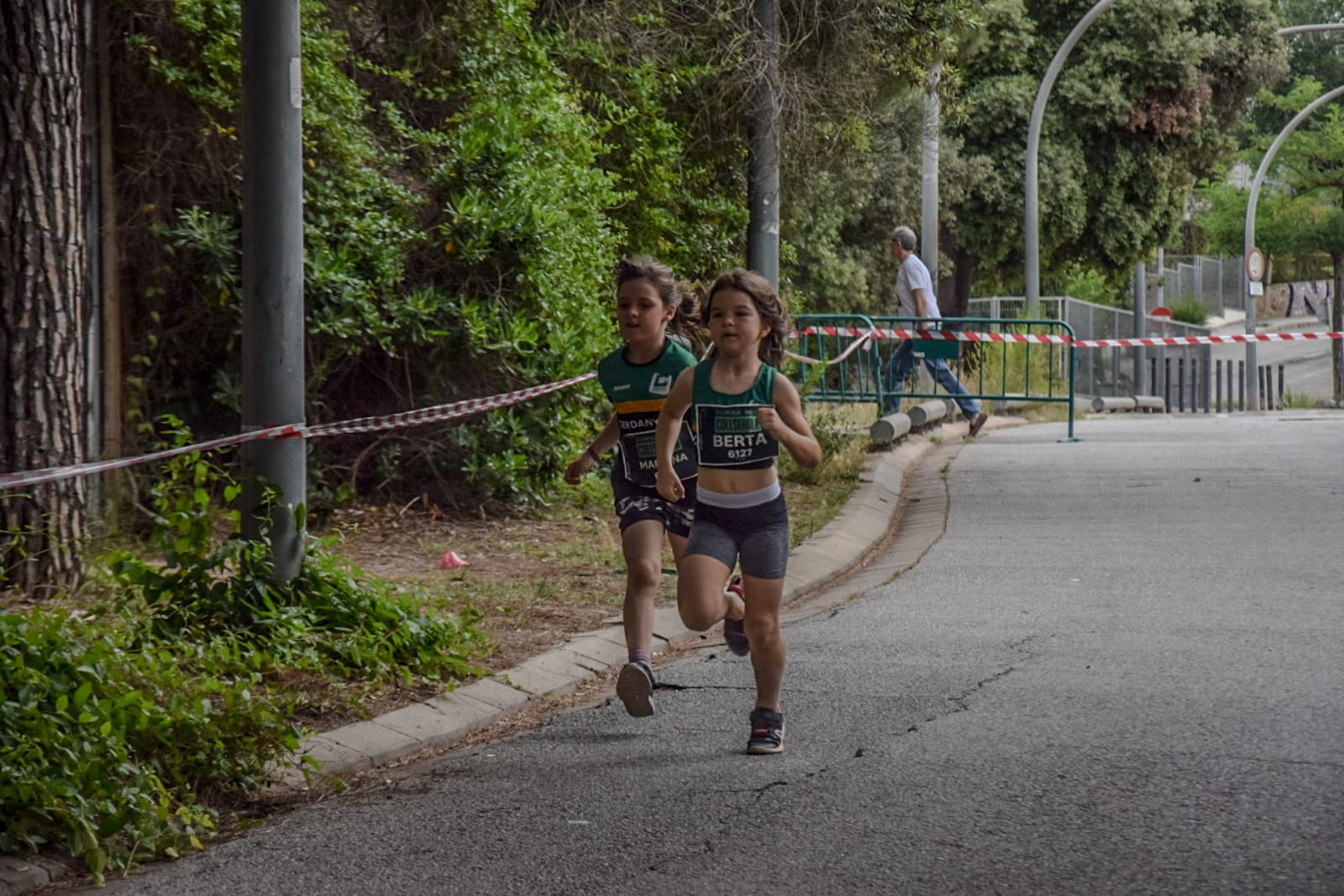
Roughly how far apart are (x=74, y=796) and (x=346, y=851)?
72cm

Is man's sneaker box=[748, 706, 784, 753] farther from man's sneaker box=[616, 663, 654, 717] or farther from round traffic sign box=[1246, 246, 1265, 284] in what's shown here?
round traffic sign box=[1246, 246, 1265, 284]

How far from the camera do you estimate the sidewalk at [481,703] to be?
17.6 ft

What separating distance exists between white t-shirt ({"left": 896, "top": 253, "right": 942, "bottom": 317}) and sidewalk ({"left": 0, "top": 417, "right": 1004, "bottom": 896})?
309 inches

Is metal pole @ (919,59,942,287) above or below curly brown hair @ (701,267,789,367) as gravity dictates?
above

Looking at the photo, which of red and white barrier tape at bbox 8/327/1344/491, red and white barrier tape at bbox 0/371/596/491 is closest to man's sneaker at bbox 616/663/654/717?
red and white barrier tape at bbox 8/327/1344/491

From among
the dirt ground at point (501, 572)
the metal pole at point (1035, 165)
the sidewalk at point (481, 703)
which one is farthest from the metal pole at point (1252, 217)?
the sidewalk at point (481, 703)

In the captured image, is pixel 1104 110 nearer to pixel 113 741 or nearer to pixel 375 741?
pixel 375 741

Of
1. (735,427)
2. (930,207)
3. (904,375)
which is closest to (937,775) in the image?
(735,427)

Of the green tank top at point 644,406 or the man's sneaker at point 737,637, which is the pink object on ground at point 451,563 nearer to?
the green tank top at point 644,406

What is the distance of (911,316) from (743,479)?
12.2 m

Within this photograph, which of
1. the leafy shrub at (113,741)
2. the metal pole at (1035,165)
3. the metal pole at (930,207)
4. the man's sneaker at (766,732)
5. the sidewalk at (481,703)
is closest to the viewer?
the leafy shrub at (113,741)

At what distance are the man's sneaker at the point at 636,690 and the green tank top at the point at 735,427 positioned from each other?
753mm

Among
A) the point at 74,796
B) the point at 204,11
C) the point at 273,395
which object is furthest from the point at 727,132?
the point at 74,796

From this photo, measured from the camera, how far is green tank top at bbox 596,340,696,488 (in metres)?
6.41
